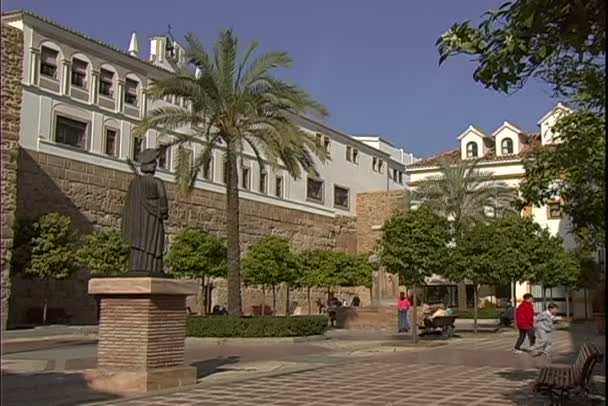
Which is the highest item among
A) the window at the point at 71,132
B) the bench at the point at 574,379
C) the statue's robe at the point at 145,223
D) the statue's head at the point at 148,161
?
the window at the point at 71,132

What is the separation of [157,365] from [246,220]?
34357 millimetres

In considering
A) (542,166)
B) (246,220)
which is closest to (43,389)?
(542,166)

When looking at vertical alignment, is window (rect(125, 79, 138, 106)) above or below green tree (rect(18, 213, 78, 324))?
above

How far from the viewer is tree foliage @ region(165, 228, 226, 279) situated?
1280 inches

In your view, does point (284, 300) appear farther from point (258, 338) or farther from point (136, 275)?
point (136, 275)

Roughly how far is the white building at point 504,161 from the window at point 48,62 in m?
23.2

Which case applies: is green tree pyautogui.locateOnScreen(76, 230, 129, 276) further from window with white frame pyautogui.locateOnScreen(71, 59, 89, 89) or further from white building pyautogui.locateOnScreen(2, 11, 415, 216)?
window with white frame pyautogui.locateOnScreen(71, 59, 89, 89)

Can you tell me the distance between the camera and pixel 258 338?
22.5 m

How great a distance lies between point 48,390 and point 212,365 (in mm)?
4527

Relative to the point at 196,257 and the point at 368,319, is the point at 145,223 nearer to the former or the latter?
the point at 196,257

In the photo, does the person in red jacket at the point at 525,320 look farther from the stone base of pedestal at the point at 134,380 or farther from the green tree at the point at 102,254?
the green tree at the point at 102,254

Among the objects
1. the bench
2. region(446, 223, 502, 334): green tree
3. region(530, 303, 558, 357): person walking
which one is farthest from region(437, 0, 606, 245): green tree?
region(446, 223, 502, 334): green tree

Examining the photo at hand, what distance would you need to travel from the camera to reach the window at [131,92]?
37.8 meters

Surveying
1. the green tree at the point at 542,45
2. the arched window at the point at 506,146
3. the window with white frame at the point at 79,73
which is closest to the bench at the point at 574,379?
the green tree at the point at 542,45
